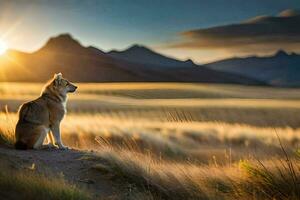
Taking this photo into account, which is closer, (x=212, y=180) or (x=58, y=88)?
(x=212, y=180)

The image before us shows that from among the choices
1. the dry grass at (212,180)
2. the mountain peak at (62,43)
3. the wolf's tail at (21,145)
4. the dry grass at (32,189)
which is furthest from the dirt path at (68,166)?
the mountain peak at (62,43)

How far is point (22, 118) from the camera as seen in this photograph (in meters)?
11.7

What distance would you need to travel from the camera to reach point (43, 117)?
11898 mm

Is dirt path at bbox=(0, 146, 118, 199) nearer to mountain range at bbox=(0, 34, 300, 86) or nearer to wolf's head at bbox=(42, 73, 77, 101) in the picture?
wolf's head at bbox=(42, 73, 77, 101)

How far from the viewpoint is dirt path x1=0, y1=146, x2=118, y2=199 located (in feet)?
31.5

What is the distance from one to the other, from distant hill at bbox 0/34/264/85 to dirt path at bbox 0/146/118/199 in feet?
310

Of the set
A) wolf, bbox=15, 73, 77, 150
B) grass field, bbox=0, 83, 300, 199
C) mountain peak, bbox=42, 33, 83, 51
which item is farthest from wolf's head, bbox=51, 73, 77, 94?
mountain peak, bbox=42, 33, 83, 51

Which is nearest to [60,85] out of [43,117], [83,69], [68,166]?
[43,117]

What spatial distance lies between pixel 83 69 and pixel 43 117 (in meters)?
129

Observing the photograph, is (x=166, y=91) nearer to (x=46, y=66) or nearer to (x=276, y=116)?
(x=276, y=116)

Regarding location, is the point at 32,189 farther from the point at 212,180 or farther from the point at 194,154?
the point at 194,154

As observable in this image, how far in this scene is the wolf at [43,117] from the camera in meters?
11.7

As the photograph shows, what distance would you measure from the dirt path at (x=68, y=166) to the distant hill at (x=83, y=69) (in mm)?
94626

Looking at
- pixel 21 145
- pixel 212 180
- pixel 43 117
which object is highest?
pixel 43 117
